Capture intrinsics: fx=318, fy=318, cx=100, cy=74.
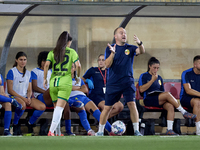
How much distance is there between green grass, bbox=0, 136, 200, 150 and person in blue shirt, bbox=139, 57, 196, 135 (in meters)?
1.49

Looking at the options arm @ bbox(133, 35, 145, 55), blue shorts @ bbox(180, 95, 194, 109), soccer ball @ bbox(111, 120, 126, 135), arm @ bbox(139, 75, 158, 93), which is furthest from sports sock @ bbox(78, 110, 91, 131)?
blue shorts @ bbox(180, 95, 194, 109)

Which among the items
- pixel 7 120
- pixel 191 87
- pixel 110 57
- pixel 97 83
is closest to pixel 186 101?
pixel 191 87

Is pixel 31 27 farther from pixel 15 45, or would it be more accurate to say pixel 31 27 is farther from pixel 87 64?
pixel 87 64

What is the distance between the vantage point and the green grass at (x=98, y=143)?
→ 11.2 feet

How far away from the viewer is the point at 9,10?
19.9 ft

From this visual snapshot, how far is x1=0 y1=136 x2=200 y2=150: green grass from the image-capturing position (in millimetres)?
3406

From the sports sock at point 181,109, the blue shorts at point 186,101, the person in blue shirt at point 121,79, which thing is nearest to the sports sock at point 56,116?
the person in blue shirt at point 121,79

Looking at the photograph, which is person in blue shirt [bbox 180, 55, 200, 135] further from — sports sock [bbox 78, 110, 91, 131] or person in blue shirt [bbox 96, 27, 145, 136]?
sports sock [bbox 78, 110, 91, 131]

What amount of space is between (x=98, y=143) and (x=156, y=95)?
7.26ft

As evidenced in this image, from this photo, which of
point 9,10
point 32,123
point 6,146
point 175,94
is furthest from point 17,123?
point 175,94

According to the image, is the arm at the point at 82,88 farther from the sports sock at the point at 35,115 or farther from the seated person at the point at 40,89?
the sports sock at the point at 35,115

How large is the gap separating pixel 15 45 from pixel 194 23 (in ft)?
12.6

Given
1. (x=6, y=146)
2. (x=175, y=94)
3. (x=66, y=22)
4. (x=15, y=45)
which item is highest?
(x=66, y=22)

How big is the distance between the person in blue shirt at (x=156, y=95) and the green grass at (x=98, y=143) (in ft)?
4.88
